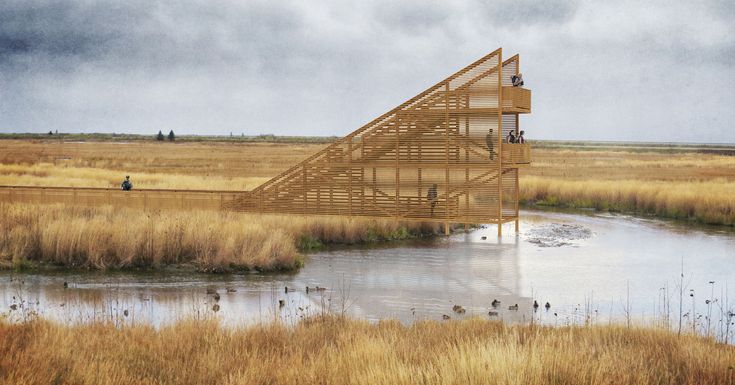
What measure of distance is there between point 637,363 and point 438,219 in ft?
64.0

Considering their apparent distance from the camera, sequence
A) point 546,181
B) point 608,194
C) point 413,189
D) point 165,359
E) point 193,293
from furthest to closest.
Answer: point 546,181 < point 608,194 < point 413,189 < point 193,293 < point 165,359

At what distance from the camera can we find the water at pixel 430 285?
18203 millimetres

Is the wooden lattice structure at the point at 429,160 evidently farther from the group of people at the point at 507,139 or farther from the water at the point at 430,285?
the water at the point at 430,285

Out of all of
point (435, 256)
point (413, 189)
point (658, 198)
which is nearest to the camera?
point (435, 256)

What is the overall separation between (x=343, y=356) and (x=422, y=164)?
62.9 ft

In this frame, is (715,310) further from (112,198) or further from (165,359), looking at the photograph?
(112,198)

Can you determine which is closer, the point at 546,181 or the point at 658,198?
the point at 658,198

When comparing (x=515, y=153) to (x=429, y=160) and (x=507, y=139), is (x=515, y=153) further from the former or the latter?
(x=429, y=160)

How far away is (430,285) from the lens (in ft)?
74.2

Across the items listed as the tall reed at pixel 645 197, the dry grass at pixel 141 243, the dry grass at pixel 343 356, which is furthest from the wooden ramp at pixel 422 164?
the dry grass at pixel 343 356

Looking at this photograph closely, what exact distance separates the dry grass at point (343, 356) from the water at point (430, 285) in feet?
7.10

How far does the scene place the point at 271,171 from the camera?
67500 mm

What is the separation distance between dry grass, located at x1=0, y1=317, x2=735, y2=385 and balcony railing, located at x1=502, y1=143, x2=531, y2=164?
16.2 m

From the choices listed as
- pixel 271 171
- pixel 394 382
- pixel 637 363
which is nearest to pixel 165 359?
pixel 394 382
